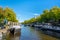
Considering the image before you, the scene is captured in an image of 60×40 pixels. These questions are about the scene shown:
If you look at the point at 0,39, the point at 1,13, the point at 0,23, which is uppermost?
the point at 1,13

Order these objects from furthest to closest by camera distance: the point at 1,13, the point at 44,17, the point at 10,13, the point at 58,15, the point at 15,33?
the point at 44,17 → the point at 58,15 → the point at 10,13 → the point at 1,13 → the point at 15,33

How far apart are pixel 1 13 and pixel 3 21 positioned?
4.95 meters

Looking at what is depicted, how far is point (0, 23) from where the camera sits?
185 feet

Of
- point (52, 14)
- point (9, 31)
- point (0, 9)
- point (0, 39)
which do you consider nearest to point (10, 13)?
point (0, 9)

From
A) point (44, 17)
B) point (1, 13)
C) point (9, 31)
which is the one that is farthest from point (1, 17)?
point (44, 17)

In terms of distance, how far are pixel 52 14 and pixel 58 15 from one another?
13.7 metres

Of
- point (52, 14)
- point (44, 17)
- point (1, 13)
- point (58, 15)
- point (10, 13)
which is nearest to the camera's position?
point (1, 13)

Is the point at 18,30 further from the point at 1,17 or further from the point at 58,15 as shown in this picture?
the point at 58,15

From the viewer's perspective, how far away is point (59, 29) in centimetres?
6200

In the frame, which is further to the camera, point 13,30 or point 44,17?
point 44,17

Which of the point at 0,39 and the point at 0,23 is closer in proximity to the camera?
the point at 0,39

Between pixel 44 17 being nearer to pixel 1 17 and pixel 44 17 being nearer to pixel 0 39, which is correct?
pixel 1 17

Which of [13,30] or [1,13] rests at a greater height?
[1,13]

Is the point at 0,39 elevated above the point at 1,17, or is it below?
below
